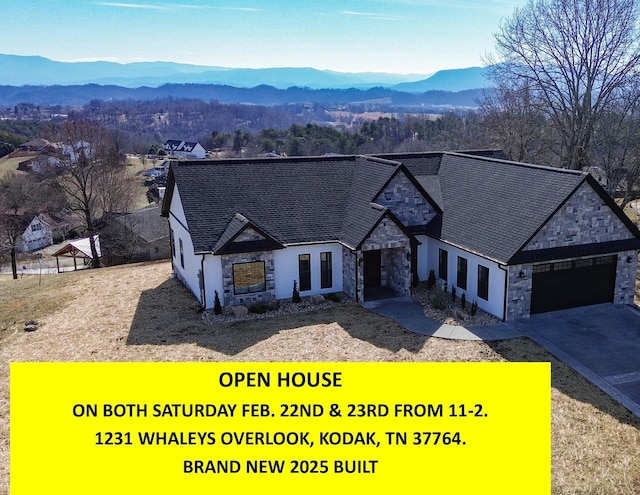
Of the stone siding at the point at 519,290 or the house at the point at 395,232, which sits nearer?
the stone siding at the point at 519,290

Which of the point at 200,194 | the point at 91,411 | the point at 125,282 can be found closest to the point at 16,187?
the point at 125,282

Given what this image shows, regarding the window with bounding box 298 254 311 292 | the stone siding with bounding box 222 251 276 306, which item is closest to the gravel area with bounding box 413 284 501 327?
the window with bounding box 298 254 311 292

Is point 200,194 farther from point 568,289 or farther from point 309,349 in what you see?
point 568,289

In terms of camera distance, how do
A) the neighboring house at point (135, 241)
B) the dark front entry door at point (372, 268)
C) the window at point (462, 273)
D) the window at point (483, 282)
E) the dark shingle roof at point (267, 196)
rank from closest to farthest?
1. the window at point (483, 282)
2. the window at point (462, 273)
3. the dark shingle roof at point (267, 196)
4. the dark front entry door at point (372, 268)
5. the neighboring house at point (135, 241)

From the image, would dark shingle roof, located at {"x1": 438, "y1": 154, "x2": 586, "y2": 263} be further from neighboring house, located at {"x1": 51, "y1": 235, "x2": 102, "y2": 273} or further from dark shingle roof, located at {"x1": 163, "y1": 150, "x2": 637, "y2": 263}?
neighboring house, located at {"x1": 51, "y1": 235, "x2": 102, "y2": 273}

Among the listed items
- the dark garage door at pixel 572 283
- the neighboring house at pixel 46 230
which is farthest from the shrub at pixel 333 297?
the neighboring house at pixel 46 230

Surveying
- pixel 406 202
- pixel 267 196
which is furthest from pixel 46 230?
pixel 406 202

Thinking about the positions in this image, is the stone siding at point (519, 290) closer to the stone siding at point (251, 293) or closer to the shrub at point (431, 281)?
the shrub at point (431, 281)
